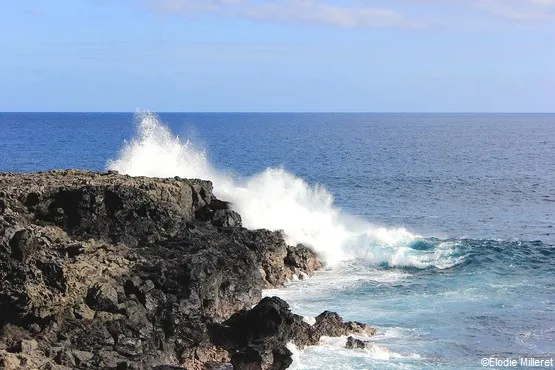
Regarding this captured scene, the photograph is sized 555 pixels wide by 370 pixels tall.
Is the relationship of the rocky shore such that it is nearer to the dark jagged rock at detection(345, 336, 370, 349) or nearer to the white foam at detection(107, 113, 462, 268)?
the dark jagged rock at detection(345, 336, 370, 349)

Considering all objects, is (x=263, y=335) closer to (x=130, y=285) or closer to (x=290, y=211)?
(x=130, y=285)

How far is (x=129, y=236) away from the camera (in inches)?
1113

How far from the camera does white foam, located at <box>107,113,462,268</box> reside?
4116 centimetres

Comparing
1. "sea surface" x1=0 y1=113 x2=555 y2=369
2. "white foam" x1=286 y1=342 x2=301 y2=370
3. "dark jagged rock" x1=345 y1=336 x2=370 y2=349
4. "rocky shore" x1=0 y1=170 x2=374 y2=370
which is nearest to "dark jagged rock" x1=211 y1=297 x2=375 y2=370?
"rocky shore" x1=0 y1=170 x2=374 y2=370

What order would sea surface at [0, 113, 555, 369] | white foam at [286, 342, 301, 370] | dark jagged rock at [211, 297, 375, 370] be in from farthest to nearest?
sea surface at [0, 113, 555, 369] < white foam at [286, 342, 301, 370] < dark jagged rock at [211, 297, 375, 370]

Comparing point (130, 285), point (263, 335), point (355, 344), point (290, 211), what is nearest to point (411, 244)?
point (290, 211)

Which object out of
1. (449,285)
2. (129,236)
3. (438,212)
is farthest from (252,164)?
(129,236)

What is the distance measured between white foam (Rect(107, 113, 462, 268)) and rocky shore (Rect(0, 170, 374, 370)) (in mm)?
9460

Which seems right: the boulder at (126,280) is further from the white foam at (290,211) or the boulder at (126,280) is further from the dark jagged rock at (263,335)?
the white foam at (290,211)

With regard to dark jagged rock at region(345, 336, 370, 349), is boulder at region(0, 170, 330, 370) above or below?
above

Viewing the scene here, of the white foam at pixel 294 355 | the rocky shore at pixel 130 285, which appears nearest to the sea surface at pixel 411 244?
the white foam at pixel 294 355

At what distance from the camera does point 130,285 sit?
926 inches

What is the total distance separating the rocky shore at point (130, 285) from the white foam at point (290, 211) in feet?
31.0

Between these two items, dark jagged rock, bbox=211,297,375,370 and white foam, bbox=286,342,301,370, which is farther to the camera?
white foam, bbox=286,342,301,370
